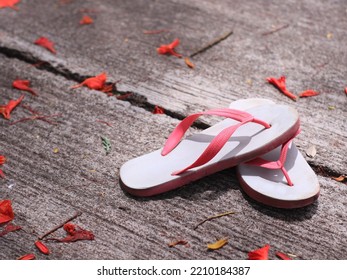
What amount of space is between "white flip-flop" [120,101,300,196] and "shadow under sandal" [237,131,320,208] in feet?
0.13

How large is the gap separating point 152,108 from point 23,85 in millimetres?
533

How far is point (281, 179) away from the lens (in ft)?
4.65

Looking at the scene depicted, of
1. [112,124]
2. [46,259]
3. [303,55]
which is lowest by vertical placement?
[46,259]

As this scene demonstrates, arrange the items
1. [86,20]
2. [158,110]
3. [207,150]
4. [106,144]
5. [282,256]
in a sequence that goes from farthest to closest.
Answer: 1. [86,20]
2. [158,110]
3. [106,144]
4. [207,150]
5. [282,256]

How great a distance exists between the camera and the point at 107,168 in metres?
1.55

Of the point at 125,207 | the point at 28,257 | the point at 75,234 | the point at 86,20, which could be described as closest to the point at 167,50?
the point at 86,20

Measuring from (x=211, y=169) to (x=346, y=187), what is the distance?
430 mm

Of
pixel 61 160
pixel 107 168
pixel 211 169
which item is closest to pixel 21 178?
pixel 61 160

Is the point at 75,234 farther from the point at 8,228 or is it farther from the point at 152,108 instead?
the point at 152,108

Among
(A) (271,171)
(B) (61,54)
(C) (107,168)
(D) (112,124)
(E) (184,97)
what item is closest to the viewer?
(A) (271,171)

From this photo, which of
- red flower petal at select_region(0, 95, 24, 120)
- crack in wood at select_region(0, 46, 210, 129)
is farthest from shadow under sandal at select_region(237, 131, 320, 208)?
red flower petal at select_region(0, 95, 24, 120)

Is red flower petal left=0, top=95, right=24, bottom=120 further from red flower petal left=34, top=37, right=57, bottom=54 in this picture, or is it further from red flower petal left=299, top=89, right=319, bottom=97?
red flower petal left=299, top=89, right=319, bottom=97

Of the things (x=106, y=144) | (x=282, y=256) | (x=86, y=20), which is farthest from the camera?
(x=86, y=20)
